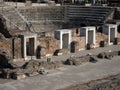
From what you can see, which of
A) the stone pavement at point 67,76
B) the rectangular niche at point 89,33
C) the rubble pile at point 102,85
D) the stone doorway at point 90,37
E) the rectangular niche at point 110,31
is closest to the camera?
the rubble pile at point 102,85

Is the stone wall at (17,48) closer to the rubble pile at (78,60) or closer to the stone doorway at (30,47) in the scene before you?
the stone doorway at (30,47)

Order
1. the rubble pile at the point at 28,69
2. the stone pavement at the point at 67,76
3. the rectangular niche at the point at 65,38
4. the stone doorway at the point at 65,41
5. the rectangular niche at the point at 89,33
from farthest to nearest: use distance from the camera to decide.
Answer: the rectangular niche at the point at 89,33 → the stone doorway at the point at 65,41 → the rectangular niche at the point at 65,38 → the rubble pile at the point at 28,69 → the stone pavement at the point at 67,76

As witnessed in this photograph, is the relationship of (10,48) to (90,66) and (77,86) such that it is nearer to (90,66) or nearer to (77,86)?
(90,66)

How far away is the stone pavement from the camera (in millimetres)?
17938

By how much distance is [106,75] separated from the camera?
66.8 feet

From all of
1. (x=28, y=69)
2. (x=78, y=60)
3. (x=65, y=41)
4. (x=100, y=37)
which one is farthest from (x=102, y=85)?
(x=100, y=37)

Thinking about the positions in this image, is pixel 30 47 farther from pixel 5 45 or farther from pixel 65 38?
pixel 65 38

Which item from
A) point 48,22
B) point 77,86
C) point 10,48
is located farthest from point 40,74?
point 48,22

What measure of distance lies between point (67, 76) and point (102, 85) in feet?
10.3

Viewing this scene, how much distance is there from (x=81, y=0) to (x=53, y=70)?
28808mm

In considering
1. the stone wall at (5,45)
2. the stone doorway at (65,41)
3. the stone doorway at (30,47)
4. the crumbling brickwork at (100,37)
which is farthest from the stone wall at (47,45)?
the crumbling brickwork at (100,37)

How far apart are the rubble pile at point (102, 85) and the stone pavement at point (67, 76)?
1.83ft

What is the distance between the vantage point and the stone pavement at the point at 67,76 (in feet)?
58.9

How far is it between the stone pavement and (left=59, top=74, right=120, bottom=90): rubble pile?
56 centimetres
